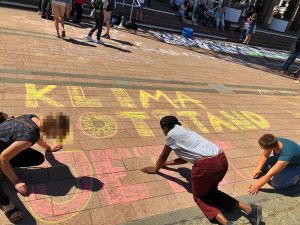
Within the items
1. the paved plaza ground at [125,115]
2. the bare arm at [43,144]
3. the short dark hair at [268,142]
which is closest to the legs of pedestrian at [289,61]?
the paved plaza ground at [125,115]

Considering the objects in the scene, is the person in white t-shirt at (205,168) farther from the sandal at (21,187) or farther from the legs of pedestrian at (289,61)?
the legs of pedestrian at (289,61)

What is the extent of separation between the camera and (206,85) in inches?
375

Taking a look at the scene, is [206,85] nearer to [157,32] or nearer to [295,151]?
[295,151]

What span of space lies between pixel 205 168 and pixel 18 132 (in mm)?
2293

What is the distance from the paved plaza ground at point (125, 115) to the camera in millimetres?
Result: 4086

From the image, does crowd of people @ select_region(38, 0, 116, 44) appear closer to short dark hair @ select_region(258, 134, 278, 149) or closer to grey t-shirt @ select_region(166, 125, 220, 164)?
grey t-shirt @ select_region(166, 125, 220, 164)

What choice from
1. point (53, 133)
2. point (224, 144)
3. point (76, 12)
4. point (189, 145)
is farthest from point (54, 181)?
point (76, 12)

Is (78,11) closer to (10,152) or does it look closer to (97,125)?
(97,125)

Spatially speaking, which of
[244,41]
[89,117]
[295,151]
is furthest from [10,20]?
[244,41]

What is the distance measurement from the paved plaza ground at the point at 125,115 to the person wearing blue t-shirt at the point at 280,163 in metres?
0.18

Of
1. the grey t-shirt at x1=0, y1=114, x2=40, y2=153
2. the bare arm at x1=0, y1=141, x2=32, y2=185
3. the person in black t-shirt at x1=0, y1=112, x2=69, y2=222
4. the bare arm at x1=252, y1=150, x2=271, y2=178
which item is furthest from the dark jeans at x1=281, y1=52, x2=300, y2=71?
the bare arm at x1=0, y1=141, x2=32, y2=185

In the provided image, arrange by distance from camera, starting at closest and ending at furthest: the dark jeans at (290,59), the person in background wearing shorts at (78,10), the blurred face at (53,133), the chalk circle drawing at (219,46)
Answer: the blurred face at (53,133) < the person in background wearing shorts at (78,10) < the dark jeans at (290,59) < the chalk circle drawing at (219,46)

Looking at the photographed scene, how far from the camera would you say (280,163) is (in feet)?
15.6

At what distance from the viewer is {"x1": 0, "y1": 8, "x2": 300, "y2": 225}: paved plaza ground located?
4086 mm
